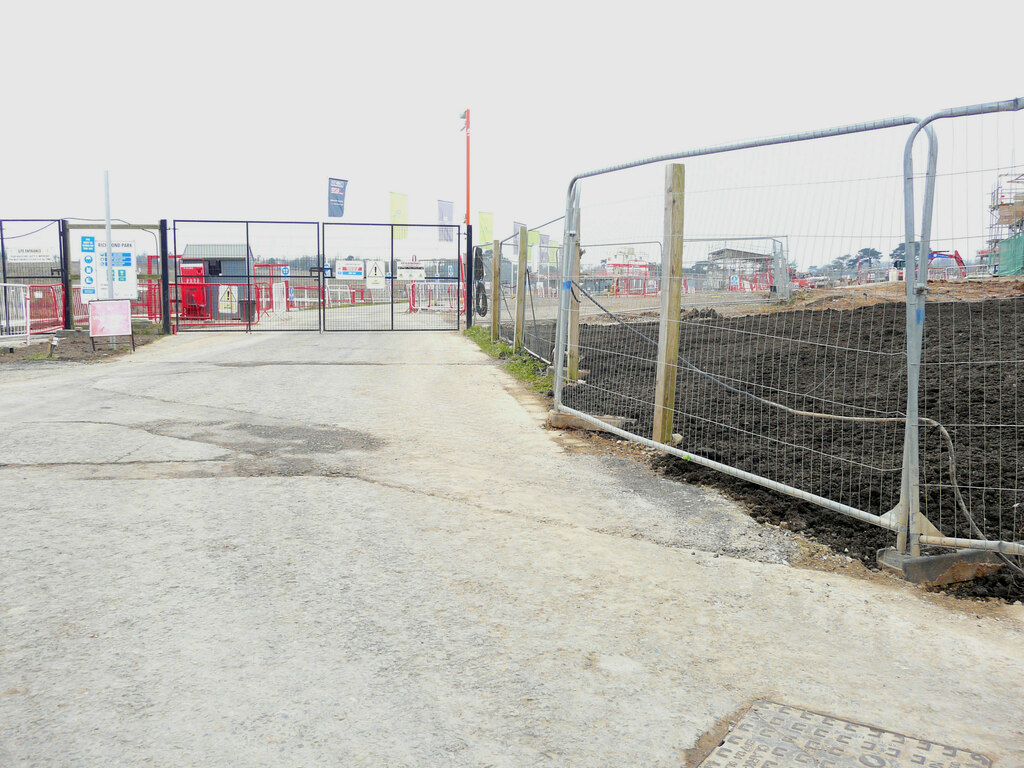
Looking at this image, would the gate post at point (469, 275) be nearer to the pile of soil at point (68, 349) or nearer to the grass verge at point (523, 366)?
the grass verge at point (523, 366)

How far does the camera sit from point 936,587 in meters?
3.89

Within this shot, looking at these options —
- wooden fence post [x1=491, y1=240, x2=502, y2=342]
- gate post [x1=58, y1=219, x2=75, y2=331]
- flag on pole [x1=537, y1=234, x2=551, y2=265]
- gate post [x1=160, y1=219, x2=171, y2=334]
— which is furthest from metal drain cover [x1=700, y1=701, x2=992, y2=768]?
gate post [x1=58, y1=219, x2=75, y2=331]

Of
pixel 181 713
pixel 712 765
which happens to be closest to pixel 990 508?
pixel 712 765

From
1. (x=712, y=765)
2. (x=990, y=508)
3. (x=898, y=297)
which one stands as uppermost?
(x=898, y=297)

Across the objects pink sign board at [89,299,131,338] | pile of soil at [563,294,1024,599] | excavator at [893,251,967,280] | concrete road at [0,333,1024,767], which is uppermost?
excavator at [893,251,967,280]

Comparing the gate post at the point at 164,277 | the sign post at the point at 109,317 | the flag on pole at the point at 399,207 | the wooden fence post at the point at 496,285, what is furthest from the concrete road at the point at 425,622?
the flag on pole at the point at 399,207

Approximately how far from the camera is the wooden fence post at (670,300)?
6.26 metres

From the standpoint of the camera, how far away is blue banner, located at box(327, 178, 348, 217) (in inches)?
1647

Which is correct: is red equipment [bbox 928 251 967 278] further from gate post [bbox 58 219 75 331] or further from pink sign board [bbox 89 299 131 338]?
gate post [bbox 58 219 75 331]

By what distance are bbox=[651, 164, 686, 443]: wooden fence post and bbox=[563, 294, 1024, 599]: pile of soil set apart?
0.23 meters

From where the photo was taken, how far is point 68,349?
15.5m

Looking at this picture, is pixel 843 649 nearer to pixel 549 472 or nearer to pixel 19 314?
pixel 549 472

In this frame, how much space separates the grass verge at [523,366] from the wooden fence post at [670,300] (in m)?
3.35

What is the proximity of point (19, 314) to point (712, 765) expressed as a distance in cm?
2009
